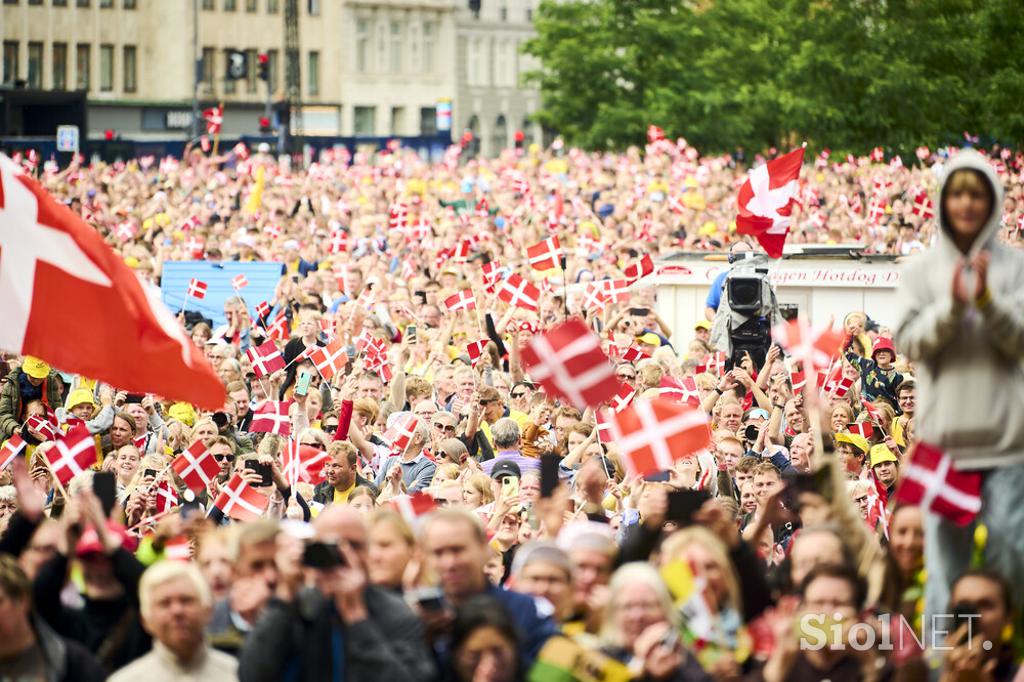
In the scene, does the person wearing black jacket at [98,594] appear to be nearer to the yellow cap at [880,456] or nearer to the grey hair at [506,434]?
the yellow cap at [880,456]

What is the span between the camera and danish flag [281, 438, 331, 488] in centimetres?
1221

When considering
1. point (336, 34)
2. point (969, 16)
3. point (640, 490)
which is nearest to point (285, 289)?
point (640, 490)

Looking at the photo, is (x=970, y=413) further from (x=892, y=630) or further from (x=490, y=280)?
(x=490, y=280)

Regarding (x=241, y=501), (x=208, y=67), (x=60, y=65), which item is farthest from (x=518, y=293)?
(x=208, y=67)

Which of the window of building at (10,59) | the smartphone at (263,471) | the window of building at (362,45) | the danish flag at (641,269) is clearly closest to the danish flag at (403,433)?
the smartphone at (263,471)

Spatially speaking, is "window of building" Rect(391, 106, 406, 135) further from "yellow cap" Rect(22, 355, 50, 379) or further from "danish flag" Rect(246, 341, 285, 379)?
"yellow cap" Rect(22, 355, 50, 379)

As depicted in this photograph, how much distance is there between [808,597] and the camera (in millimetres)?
7684

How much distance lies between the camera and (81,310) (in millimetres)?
9836

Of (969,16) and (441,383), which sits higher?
(969,16)

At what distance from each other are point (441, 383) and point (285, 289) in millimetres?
7945

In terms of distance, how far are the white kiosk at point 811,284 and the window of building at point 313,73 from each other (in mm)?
81906

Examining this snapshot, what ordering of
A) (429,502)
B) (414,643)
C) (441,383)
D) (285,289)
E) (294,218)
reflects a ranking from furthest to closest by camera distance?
(294,218) → (285,289) → (441,383) → (429,502) → (414,643)

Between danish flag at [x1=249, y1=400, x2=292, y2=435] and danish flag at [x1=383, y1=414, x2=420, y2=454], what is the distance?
0.65m

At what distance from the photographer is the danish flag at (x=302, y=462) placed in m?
12.2
